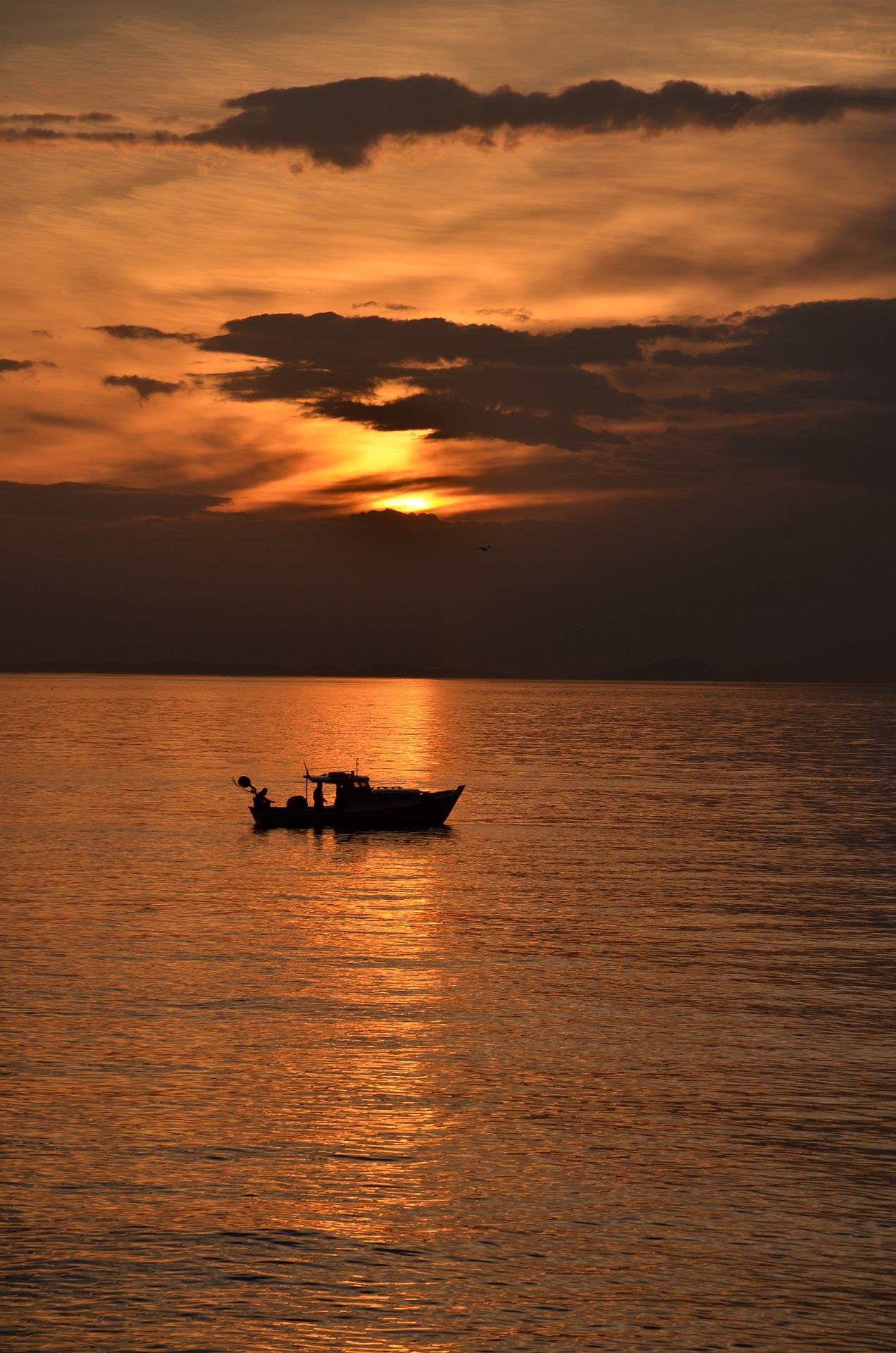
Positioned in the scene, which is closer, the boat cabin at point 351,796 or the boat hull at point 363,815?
the boat cabin at point 351,796

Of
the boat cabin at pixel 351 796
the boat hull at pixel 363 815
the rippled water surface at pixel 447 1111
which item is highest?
the boat cabin at pixel 351 796

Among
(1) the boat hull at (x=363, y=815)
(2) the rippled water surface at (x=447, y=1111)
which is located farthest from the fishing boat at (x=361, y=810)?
(2) the rippled water surface at (x=447, y=1111)

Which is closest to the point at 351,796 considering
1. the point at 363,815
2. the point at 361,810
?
the point at 361,810

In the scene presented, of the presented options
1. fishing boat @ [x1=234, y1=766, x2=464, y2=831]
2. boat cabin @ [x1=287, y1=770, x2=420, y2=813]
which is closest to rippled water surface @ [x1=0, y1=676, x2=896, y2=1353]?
boat cabin @ [x1=287, y1=770, x2=420, y2=813]

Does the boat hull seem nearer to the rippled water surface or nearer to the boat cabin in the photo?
the boat cabin

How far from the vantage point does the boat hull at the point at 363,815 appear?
286 feet

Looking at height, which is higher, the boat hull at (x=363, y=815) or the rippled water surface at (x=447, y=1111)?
the boat hull at (x=363, y=815)

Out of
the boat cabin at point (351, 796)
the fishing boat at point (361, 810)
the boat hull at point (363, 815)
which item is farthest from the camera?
the boat hull at point (363, 815)

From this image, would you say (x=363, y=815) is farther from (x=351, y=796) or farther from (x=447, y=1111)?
(x=447, y=1111)

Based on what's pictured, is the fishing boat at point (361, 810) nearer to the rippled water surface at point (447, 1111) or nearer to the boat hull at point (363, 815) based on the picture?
the boat hull at point (363, 815)

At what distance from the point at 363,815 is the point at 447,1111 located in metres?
59.0

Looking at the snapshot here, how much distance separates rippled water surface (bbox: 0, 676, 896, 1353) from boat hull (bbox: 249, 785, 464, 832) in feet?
65.9

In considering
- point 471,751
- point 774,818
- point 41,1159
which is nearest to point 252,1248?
point 41,1159

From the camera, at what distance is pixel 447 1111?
2881 cm
